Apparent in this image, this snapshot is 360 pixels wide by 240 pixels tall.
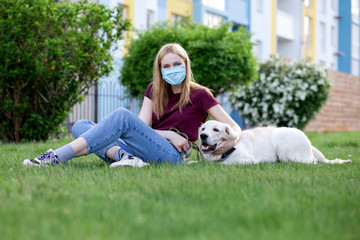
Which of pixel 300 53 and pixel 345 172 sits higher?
pixel 300 53

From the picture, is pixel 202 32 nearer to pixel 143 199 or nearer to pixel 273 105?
pixel 273 105

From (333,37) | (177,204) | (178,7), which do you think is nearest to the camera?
(177,204)

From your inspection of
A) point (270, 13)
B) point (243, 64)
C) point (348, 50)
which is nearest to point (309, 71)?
point (243, 64)

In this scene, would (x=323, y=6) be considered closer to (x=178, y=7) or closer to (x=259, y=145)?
(x=178, y=7)

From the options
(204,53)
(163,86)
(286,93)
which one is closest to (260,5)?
(286,93)

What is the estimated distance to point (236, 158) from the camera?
4.84m

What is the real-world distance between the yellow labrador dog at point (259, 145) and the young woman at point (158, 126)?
0.36ft

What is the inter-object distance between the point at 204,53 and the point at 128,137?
21.0 feet

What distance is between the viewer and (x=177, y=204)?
2533mm

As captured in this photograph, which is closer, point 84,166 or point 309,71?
point 84,166

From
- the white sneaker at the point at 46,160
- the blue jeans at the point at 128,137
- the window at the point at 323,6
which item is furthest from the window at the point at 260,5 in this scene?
the white sneaker at the point at 46,160

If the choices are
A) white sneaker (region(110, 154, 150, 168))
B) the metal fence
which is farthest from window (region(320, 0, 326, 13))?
white sneaker (region(110, 154, 150, 168))

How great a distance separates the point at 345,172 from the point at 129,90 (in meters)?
8.28

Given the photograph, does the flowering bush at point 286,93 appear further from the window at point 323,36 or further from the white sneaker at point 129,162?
the window at point 323,36
